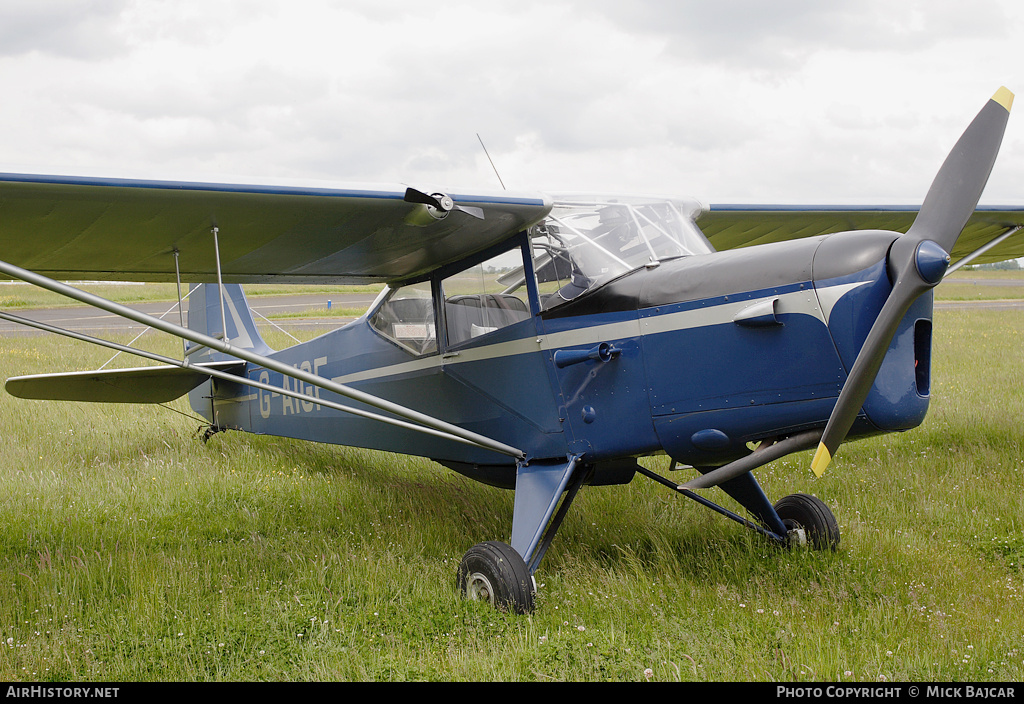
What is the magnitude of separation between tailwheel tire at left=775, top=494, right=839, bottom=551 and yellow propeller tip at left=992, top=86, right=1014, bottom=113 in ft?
8.86

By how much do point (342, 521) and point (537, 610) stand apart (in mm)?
2222

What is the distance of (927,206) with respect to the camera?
10.0 ft

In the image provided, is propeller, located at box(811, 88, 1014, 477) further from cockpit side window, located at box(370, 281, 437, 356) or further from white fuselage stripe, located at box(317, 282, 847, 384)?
cockpit side window, located at box(370, 281, 437, 356)

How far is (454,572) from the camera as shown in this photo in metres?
4.52

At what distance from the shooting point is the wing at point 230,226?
3.77 meters

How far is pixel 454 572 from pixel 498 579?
0.74 meters

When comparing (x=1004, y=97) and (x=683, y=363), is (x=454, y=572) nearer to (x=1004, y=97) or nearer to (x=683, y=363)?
(x=683, y=363)

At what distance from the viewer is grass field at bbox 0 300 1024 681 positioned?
10.8ft

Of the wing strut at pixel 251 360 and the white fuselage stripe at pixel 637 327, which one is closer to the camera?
A: the white fuselage stripe at pixel 637 327

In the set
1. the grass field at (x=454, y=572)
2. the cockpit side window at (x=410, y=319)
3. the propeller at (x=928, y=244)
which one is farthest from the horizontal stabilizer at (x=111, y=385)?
the propeller at (x=928, y=244)

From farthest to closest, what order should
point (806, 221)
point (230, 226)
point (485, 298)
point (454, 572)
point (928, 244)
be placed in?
point (806, 221) < point (485, 298) < point (454, 572) < point (230, 226) < point (928, 244)

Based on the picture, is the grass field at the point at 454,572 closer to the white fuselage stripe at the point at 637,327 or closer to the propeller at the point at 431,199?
the white fuselage stripe at the point at 637,327

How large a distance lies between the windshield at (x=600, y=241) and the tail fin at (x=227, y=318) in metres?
4.94

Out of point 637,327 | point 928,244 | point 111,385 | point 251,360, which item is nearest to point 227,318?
point 111,385
